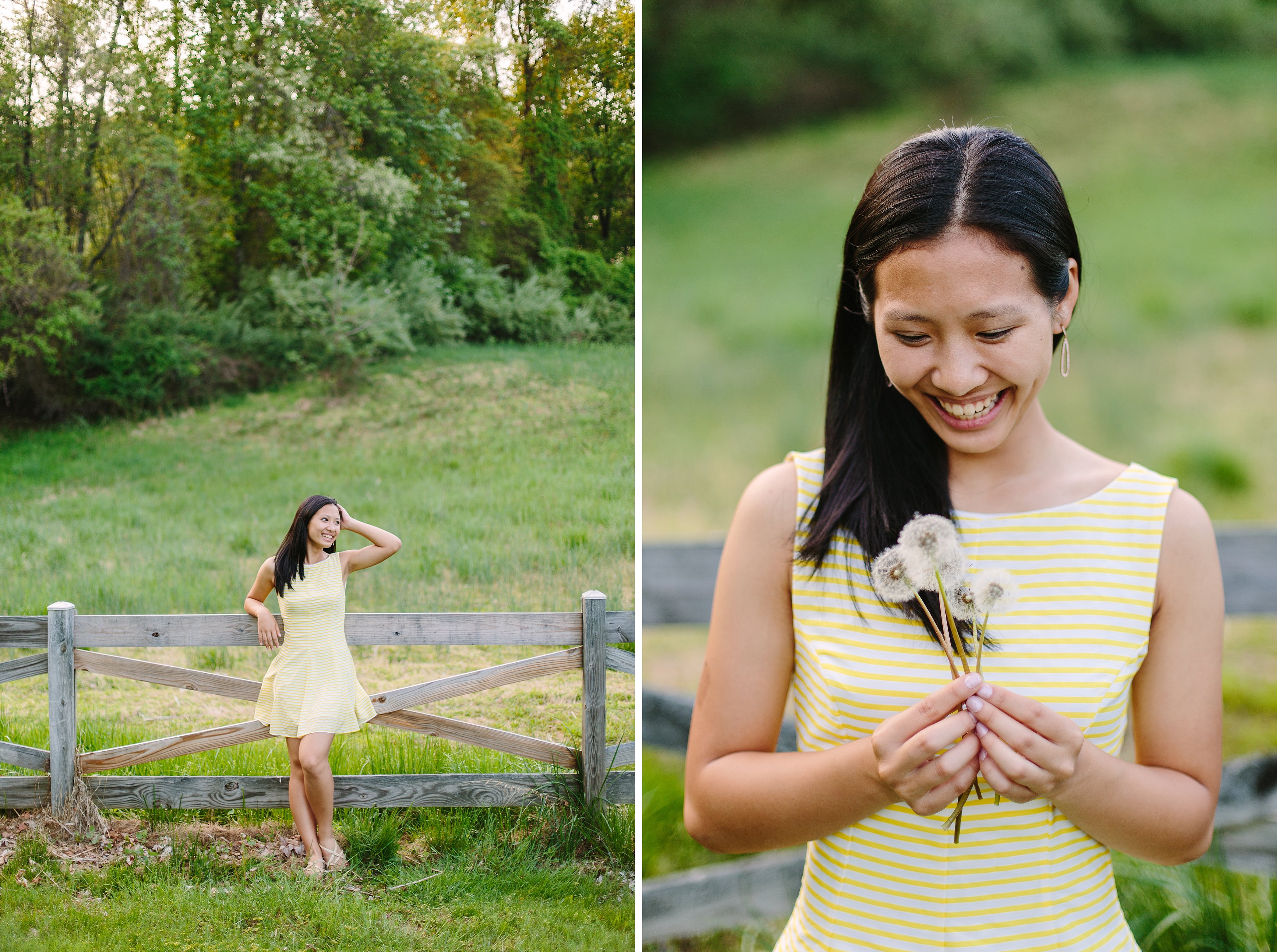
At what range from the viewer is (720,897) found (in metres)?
2.51

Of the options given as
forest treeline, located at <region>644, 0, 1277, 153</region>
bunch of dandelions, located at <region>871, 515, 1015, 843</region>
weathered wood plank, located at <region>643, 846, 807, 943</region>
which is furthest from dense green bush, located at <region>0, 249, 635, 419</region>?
forest treeline, located at <region>644, 0, 1277, 153</region>

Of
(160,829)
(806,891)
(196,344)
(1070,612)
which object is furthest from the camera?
(196,344)

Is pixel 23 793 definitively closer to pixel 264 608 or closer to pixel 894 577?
pixel 264 608

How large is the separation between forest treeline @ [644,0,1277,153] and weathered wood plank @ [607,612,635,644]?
9222 mm

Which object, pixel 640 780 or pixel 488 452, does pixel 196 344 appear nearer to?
pixel 488 452

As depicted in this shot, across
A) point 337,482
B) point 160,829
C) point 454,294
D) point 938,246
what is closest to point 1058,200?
point 938,246

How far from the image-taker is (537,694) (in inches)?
90.0

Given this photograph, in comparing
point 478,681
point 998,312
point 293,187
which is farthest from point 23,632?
point 998,312

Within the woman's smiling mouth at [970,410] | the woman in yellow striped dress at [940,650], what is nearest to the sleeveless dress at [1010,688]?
the woman in yellow striped dress at [940,650]

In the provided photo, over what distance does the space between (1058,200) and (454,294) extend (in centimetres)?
138

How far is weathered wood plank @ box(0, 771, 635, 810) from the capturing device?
2.12 meters

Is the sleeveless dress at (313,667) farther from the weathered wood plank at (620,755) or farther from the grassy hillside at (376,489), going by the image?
the weathered wood plank at (620,755)

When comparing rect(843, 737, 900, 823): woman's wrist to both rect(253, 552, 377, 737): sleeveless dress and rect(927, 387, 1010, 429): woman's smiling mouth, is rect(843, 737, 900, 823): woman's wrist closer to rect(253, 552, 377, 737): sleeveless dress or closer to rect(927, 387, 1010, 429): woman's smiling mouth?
rect(927, 387, 1010, 429): woman's smiling mouth

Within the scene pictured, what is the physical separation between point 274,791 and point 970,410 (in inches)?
63.9
